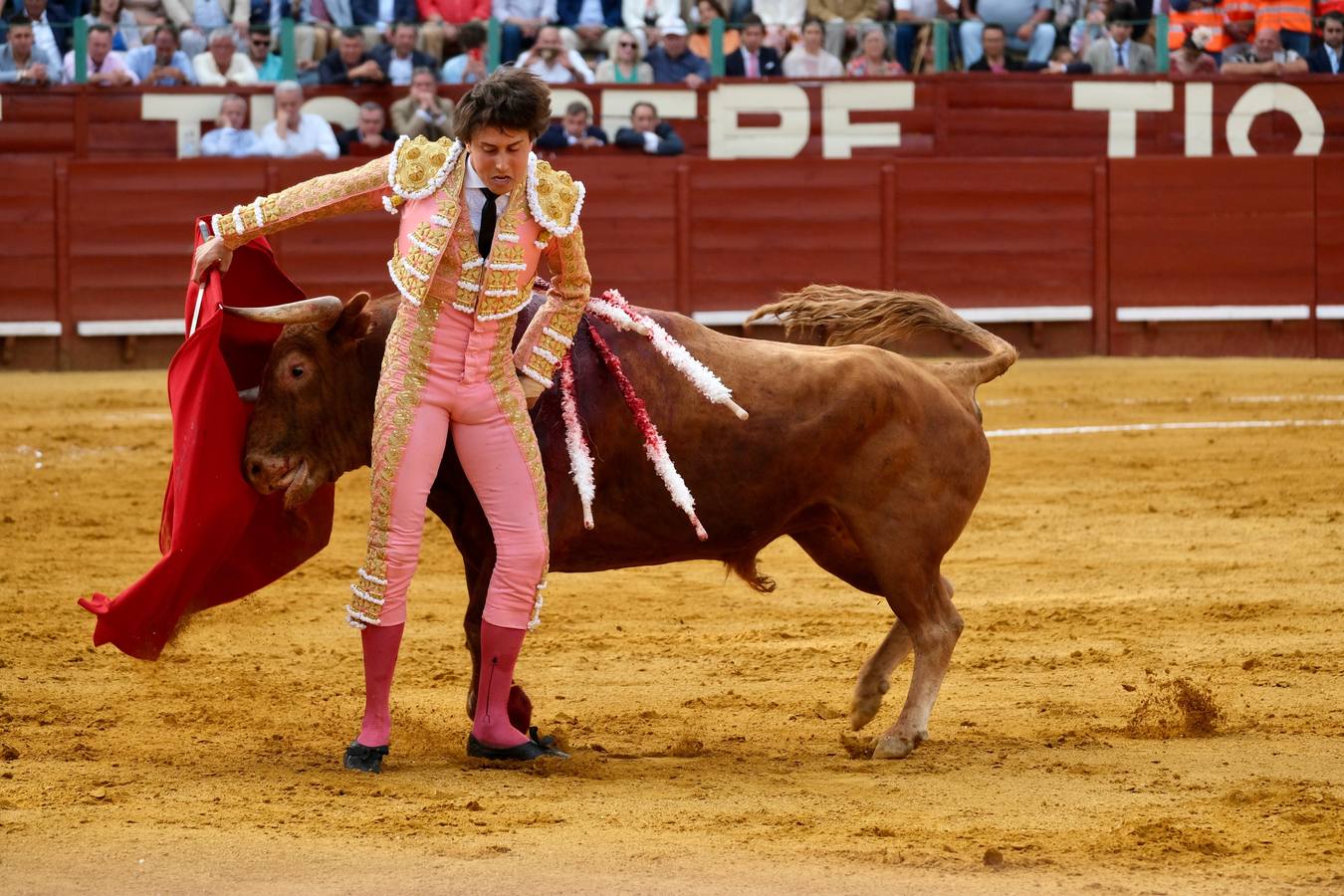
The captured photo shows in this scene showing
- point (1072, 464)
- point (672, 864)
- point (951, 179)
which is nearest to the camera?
point (672, 864)

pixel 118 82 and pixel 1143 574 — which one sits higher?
pixel 118 82

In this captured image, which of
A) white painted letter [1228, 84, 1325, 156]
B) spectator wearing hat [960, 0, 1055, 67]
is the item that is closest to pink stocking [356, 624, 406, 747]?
spectator wearing hat [960, 0, 1055, 67]

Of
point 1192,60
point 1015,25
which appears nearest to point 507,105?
point 1015,25

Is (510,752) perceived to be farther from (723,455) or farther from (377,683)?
(723,455)

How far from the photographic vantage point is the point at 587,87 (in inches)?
470

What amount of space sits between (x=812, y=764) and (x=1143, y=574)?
2.54 m

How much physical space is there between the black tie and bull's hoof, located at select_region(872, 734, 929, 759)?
1.32 metres

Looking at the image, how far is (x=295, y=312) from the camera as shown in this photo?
12.3 ft

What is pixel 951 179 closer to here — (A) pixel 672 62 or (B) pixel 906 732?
(A) pixel 672 62

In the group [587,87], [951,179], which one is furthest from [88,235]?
[951,179]

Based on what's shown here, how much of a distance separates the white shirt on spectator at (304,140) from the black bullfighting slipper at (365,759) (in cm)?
844

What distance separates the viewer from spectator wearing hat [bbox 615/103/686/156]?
473 inches

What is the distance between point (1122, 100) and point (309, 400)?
33.0 feet

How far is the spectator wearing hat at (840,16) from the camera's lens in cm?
1248
